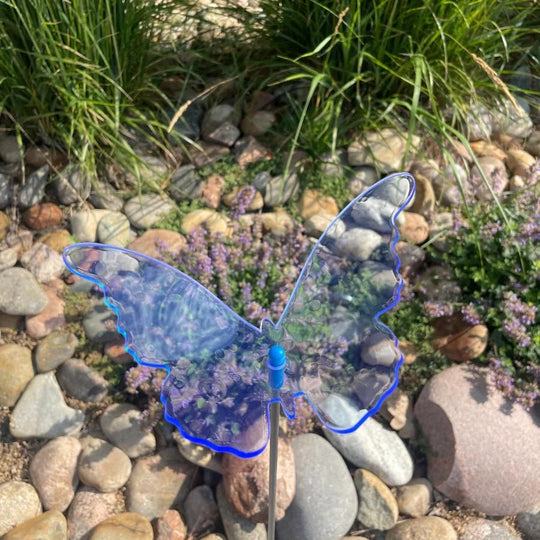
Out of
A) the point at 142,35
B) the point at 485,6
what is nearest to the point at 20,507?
the point at 142,35

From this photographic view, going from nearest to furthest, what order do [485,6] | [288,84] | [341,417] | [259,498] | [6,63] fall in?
1. [341,417]
2. [259,498]
3. [6,63]
4. [485,6]
5. [288,84]

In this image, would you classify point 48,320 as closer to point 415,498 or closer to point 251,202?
point 251,202

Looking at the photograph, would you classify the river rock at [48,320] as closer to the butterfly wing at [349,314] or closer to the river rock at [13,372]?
the river rock at [13,372]

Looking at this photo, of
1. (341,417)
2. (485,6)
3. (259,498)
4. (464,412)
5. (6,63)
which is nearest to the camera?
(341,417)

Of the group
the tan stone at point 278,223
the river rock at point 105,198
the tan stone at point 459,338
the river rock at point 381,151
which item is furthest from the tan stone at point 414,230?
the river rock at point 105,198

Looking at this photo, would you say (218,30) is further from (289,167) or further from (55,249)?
(55,249)
